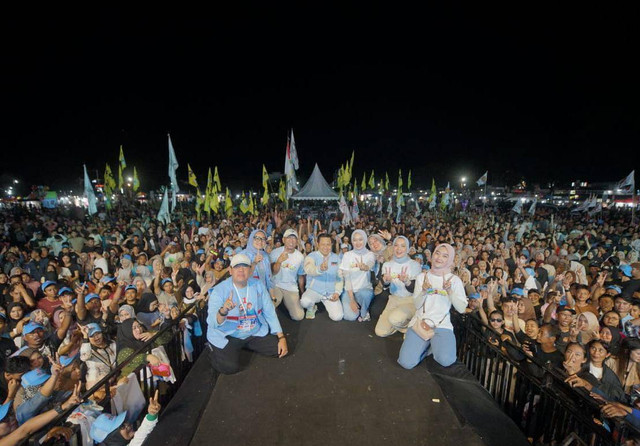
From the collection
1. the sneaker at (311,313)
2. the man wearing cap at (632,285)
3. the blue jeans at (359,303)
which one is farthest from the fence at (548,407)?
the man wearing cap at (632,285)

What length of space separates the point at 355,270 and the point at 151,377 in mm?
3593

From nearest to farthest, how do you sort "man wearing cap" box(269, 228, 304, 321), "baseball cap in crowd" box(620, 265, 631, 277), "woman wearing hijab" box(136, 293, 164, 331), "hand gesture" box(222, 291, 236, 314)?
1. "hand gesture" box(222, 291, 236, 314)
2. "woman wearing hijab" box(136, 293, 164, 331)
3. "man wearing cap" box(269, 228, 304, 321)
4. "baseball cap in crowd" box(620, 265, 631, 277)

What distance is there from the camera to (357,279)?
5.92 m

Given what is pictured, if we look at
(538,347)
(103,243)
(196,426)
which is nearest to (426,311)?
(538,347)

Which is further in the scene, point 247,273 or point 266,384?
point 247,273

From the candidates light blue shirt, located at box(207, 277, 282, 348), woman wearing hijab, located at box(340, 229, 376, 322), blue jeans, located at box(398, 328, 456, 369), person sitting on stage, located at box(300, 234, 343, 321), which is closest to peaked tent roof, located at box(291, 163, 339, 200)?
person sitting on stage, located at box(300, 234, 343, 321)

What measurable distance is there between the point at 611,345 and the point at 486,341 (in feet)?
6.25

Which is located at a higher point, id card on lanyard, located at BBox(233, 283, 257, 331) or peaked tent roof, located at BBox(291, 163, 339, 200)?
peaked tent roof, located at BBox(291, 163, 339, 200)

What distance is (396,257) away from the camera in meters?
5.34

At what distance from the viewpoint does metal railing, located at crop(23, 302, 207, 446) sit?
2916 millimetres

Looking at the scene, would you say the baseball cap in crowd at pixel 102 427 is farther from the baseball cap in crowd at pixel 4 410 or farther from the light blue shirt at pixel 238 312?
the light blue shirt at pixel 238 312

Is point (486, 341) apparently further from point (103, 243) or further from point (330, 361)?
point (103, 243)

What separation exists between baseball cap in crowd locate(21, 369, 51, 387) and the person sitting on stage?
3.83 metres

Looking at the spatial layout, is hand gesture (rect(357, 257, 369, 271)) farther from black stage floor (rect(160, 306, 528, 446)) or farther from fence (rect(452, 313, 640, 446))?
fence (rect(452, 313, 640, 446))
